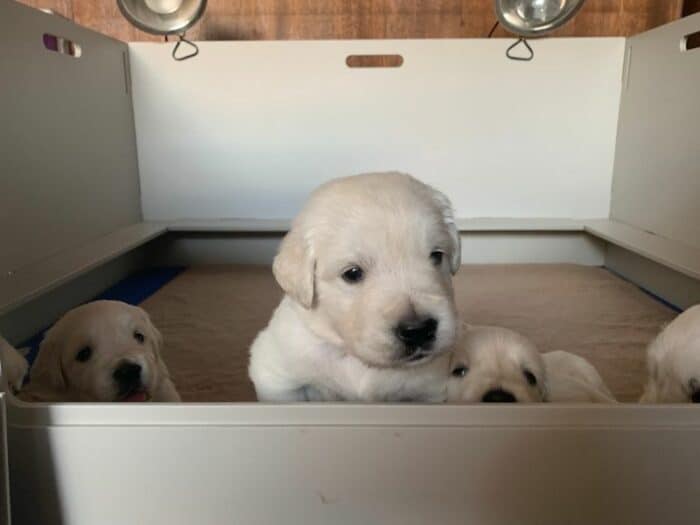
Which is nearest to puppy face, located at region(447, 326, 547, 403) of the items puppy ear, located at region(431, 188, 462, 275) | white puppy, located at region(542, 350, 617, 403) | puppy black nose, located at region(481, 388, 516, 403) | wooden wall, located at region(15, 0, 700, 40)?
puppy black nose, located at region(481, 388, 516, 403)

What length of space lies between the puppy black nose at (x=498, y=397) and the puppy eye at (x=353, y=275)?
52 centimetres

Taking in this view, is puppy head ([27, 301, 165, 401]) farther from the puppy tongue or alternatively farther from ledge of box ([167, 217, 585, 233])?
ledge of box ([167, 217, 585, 233])

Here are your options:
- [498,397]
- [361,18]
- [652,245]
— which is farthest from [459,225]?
[498,397]

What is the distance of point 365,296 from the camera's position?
166cm

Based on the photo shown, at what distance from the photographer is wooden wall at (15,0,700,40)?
4.73m

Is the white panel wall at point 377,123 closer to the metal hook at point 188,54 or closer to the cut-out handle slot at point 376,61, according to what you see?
the metal hook at point 188,54

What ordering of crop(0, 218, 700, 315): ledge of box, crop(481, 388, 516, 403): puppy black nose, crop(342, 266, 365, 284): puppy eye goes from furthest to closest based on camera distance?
crop(0, 218, 700, 315): ledge of box, crop(481, 388, 516, 403): puppy black nose, crop(342, 266, 365, 284): puppy eye

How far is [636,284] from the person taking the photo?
4141mm

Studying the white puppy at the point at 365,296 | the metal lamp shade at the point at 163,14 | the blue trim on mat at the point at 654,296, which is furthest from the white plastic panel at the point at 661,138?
the metal lamp shade at the point at 163,14

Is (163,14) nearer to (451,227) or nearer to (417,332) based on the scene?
(451,227)

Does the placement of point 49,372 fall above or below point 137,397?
above

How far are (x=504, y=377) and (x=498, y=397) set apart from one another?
0.39ft

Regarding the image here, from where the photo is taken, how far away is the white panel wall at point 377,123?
14.2 ft

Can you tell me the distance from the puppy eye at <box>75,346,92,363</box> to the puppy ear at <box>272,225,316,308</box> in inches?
30.2
